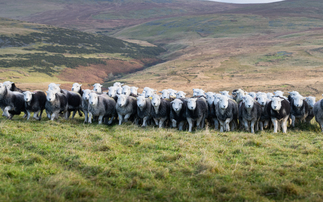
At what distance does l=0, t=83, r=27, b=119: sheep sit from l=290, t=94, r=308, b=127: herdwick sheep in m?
12.8

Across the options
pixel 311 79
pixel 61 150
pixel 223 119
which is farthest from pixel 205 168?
pixel 311 79

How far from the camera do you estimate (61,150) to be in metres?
7.66

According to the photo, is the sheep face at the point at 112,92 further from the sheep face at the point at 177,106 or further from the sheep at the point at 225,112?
the sheep at the point at 225,112

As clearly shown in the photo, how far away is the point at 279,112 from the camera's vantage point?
11320 mm

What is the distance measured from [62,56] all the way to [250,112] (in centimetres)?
5048

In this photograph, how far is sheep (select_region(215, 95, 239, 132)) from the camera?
11.6 meters

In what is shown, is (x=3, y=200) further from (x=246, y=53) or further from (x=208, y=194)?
(x=246, y=53)

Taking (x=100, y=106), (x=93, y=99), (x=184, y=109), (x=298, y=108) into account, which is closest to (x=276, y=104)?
(x=298, y=108)

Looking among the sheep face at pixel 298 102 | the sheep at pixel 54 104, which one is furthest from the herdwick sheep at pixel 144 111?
the sheep face at pixel 298 102

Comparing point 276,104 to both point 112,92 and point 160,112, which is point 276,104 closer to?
point 160,112

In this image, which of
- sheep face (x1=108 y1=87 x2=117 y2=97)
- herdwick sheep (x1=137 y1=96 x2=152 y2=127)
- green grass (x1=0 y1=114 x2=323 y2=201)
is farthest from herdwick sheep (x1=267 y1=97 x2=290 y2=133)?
sheep face (x1=108 y1=87 x2=117 y2=97)

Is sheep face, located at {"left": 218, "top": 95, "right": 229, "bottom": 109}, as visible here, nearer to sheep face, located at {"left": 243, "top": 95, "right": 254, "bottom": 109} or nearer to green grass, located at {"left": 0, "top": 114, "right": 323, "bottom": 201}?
sheep face, located at {"left": 243, "top": 95, "right": 254, "bottom": 109}

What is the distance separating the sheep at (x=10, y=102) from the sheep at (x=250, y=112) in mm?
10314

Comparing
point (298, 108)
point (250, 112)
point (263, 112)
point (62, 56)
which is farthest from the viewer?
point (62, 56)
